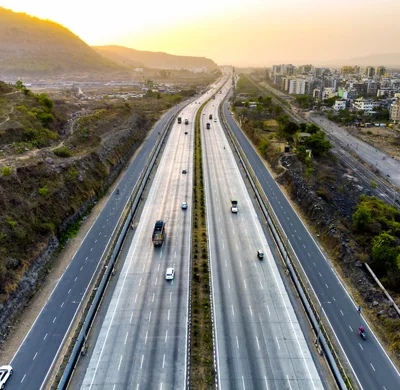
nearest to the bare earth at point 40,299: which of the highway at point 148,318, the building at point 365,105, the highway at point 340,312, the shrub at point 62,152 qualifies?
the highway at point 148,318

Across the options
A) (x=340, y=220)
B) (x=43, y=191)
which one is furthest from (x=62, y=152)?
(x=340, y=220)

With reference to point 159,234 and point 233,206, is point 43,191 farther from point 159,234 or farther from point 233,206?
point 233,206

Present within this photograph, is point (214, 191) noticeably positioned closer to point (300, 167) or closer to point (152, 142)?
point (300, 167)

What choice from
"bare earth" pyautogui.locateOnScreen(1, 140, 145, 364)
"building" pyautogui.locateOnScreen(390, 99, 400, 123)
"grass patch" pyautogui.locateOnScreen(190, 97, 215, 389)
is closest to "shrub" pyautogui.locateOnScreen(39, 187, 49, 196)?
"bare earth" pyautogui.locateOnScreen(1, 140, 145, 364)

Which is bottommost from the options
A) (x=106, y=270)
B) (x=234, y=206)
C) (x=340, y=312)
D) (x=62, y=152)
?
(x=340, y=312)

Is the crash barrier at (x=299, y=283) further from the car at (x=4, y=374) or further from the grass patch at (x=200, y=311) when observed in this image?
the car at (x=4, y=374)

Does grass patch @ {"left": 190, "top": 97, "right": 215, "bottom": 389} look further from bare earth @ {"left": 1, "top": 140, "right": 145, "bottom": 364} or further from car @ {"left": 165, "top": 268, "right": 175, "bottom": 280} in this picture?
bare earth @ {"left": 1, "top": 140, "right": 145, "bottom": 364}

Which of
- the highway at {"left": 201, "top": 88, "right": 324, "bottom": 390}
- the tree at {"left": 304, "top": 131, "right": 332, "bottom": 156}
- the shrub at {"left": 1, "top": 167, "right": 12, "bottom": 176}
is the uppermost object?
the shrub at {"left": 1, "top": 167, "right": 12, "bottom": 176}

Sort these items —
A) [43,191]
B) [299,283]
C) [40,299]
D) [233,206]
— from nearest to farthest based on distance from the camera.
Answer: [40,299], [299,283], [43,191], [233,206]
